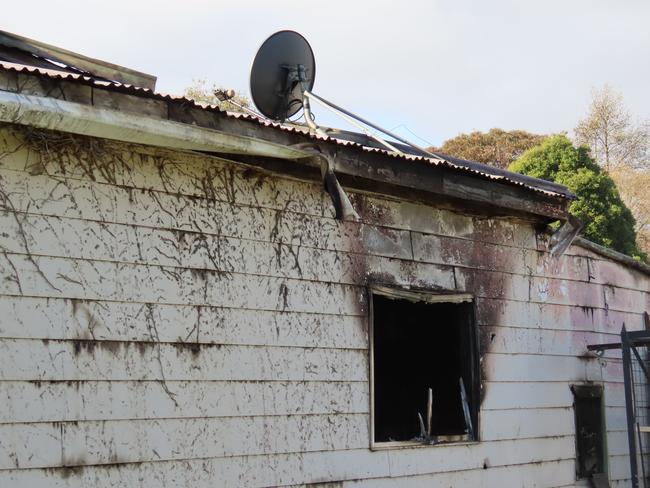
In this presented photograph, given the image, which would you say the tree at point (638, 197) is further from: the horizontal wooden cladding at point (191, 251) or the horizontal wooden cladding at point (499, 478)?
the horizontal wooden cladding at point (191, 251)

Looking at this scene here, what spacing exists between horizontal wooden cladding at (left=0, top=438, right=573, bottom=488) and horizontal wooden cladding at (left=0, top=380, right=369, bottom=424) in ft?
0.95

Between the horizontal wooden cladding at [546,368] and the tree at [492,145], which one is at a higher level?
the tree at [492,145]

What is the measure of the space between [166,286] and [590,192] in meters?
13.5

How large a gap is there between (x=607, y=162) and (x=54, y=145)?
31.0 meters

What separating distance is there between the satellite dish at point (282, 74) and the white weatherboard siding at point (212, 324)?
5.55ft

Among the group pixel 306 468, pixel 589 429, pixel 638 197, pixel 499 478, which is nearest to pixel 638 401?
pixel 589 429

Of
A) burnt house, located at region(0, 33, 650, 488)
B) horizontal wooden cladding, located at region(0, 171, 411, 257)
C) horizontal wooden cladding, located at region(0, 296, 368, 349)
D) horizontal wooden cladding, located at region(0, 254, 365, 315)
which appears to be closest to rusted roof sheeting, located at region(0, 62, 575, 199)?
burnt house, located at region(0, 33, 650, 488)

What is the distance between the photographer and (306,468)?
5730mm

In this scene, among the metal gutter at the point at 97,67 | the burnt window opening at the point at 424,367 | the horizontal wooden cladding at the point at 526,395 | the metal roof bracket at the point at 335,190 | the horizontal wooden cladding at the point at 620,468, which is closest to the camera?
the metal roof bracket at the point at 335,190

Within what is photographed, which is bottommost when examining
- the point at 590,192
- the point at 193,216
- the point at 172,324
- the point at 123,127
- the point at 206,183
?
the point at 172,324

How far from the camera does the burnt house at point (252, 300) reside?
185 inches

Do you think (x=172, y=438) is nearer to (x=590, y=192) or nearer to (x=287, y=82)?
(x=287, y=82)

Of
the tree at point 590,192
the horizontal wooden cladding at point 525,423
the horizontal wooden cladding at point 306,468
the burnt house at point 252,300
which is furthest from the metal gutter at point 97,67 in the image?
the tree at point 590,192

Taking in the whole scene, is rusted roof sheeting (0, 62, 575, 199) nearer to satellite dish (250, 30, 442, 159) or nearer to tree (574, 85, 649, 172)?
satellite dish (250, 30, 442, 159)
